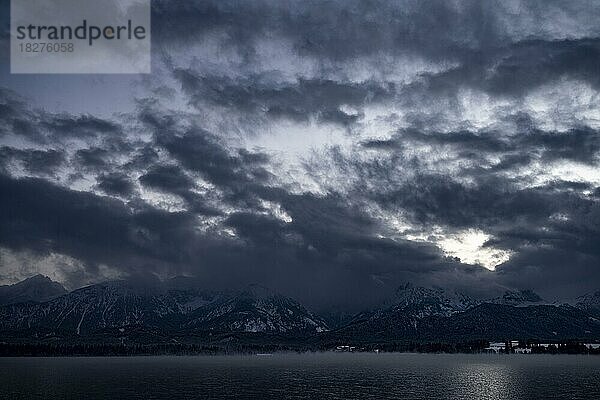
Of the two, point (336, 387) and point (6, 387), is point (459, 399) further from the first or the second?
point (6, 387)

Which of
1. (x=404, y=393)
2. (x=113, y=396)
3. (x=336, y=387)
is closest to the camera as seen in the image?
(x=113, y=396)

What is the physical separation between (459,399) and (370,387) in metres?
41.1

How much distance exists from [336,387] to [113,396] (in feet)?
256

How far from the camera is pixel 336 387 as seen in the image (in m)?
197

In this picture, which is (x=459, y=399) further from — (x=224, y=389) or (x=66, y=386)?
(x=66, y=386)

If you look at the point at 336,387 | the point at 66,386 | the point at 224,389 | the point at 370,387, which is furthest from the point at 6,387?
the point at 370,387

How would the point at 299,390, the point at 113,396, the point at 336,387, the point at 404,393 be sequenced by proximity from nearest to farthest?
1. the point at 113,396
2. the point at 404,393
3. the point at 299,390
4. the point at 336,387

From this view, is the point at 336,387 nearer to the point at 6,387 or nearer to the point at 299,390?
the point at 299,390

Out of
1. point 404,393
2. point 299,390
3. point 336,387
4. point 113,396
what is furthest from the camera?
point 336,387

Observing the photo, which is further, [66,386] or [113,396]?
[66,386]

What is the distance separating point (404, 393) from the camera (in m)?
172

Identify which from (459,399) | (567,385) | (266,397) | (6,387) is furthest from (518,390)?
(6,387)

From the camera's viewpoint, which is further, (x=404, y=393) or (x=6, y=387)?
(x=6, y=387)

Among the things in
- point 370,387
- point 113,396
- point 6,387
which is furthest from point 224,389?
point 6,387
